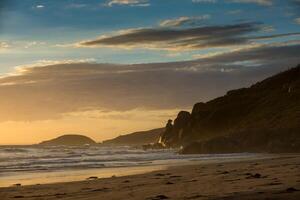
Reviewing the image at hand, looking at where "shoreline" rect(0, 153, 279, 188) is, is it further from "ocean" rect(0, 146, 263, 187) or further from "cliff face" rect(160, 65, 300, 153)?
"cliff face" rect(160, 65, 300, 153)

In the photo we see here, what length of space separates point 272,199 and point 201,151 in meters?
58.4

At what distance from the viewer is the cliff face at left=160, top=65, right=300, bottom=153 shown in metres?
66.2

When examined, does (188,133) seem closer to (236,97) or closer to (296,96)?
(236,97)

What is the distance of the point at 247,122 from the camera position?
3580 inches

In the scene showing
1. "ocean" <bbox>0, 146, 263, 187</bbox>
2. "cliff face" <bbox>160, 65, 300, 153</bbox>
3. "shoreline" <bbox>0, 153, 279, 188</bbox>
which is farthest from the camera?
"cliff face" <bbox>160, 65, 300, 153</bbox>

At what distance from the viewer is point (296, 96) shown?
9106cm

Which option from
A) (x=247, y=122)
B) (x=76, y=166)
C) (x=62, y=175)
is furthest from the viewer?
(x=247, y=122)

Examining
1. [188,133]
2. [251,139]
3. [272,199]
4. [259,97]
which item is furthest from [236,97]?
[272,199]

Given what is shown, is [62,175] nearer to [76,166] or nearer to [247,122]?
[76,166]

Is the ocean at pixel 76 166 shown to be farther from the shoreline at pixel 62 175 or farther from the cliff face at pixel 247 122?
the cliff face at pixel 247 122

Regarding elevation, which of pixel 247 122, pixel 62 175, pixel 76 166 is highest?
pixel 247 122

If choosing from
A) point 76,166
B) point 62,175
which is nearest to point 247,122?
point 76,166

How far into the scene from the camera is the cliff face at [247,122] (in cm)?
6625

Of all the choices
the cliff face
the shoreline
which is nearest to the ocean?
the shoreline
